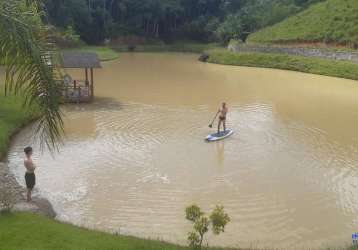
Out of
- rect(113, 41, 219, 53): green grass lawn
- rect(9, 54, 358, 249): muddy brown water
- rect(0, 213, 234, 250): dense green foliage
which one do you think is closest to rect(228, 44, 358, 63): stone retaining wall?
rect(113, 41, 219, 53): green grass lawn

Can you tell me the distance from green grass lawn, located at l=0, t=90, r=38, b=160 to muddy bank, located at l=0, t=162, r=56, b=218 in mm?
2792

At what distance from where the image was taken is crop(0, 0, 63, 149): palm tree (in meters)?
5.83

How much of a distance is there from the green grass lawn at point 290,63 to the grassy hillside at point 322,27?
448 cm

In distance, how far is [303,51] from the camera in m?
48.4

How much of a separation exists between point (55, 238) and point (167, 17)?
78.5 m

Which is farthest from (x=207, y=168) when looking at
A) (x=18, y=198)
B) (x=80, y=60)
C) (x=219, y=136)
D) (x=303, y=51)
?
(x=303, y=51)

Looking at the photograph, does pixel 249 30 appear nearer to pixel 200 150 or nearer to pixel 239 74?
pixel 239 74

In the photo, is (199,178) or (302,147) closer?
(199,178)

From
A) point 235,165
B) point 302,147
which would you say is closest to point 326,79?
point 302,147

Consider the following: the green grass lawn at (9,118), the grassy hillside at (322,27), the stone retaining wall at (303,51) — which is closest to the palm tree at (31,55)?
the green grass lawn at (9,118)

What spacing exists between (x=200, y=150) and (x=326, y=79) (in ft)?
79.4

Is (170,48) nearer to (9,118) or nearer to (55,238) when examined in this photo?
(9,118)

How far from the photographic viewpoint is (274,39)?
181ft

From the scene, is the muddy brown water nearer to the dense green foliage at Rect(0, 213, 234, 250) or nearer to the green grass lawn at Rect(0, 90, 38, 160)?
the green grass lawn at Rect(0, 90, 38, 160)
